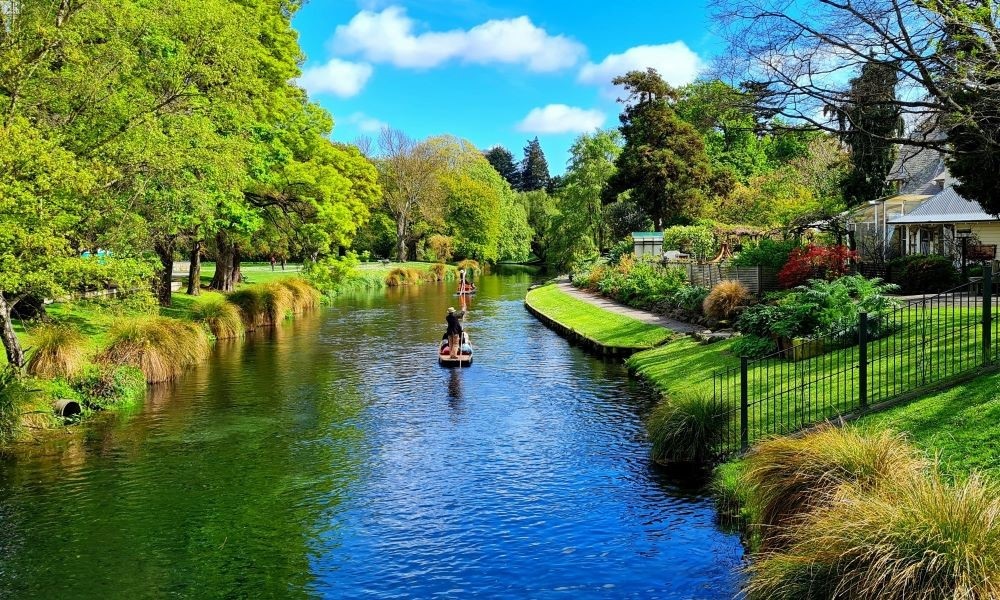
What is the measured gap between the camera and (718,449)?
541 inches

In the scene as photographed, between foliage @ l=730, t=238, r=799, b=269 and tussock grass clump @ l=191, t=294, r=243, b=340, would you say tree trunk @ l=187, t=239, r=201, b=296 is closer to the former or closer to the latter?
tussock grass clump @ l=191, t=294, r=243, b=340

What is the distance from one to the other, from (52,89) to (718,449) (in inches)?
682

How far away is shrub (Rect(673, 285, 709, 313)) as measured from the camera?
29219 mm

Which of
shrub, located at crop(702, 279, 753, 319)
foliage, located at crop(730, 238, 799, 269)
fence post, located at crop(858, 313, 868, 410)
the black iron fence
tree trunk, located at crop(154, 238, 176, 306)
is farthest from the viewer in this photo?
tree trunk, located at crop(154, 238, 176, 306)

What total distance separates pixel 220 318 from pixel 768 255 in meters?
21.6

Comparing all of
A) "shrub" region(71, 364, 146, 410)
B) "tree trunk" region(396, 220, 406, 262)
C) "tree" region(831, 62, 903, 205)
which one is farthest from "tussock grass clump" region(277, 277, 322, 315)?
"tree trunk" region(396, 220, 406, 262)

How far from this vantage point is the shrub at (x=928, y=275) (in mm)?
24547

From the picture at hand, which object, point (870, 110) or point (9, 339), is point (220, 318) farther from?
point (870, 110)

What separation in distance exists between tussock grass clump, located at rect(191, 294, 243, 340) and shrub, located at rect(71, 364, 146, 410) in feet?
34.2

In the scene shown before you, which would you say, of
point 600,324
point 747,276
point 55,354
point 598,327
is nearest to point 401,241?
point 600,324

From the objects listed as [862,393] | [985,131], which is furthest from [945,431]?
[985,131]

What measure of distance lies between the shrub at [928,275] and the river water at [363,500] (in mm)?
10144

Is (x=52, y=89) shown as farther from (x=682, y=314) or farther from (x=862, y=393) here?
(x=682, y=314)

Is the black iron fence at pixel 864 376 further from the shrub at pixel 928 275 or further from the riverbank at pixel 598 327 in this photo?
the riverbank at pixel 598 327
